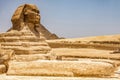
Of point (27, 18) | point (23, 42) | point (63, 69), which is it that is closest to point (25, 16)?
point (27, 18)

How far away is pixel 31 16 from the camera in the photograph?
17328mm

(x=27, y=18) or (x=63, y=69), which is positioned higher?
(x=27, y=18)

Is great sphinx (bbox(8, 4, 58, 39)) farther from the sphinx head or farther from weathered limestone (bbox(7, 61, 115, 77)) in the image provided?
weathered limestone (bbox(7, 61, 115, 77))

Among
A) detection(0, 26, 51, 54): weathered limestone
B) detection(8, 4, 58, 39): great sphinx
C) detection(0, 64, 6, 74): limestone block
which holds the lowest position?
detection(0, 64, 6, 74): limestone block

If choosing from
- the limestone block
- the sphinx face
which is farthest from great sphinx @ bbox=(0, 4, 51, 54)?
the limestone block

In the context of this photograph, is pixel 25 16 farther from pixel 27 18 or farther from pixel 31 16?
pixel 31 16

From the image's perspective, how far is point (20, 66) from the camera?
12555mm

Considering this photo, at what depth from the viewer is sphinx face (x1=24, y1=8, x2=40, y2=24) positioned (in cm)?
1727

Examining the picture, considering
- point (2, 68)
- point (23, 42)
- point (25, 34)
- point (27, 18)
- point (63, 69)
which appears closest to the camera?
point (63, 69)

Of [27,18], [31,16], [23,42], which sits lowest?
[23,42]

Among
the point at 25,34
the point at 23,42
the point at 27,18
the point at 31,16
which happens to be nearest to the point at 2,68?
the point at 23,42

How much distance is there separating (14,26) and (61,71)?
6.27 m

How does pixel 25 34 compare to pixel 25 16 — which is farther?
pixel 25 16

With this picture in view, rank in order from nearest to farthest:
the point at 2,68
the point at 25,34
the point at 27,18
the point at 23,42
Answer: the point at 2,68 → the point at 23,42 → the point at 25,34 → the point at 27,18
